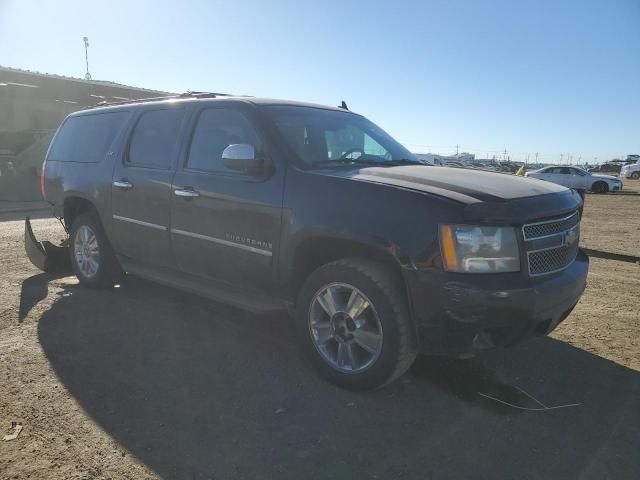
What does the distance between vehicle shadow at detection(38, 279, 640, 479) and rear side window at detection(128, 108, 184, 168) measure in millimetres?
1501

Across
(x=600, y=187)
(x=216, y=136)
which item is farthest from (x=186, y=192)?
(x=600, y=187)

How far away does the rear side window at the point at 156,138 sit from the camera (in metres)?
4.48

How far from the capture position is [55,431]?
2816 mm

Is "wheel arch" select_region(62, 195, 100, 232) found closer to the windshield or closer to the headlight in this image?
the windshield

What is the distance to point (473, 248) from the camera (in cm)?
285

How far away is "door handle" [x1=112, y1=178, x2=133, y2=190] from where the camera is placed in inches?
188

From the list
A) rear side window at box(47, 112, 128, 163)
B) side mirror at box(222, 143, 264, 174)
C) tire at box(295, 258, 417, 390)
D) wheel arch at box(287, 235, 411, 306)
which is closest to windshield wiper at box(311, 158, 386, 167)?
side mirror at box(222, 143, 264, 174)

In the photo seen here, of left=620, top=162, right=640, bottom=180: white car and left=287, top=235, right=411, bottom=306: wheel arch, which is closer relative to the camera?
left=287, top=235, right=411, bottom=306: wheel arch

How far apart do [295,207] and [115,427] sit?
5.64ft

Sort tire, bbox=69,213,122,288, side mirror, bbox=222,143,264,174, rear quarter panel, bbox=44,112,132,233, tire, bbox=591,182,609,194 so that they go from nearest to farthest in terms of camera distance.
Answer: side mirror, bbox=222,143,264,174, rear quarter panel, bbox=44,112,132,233, tire, bbox=69,213,122,288, tire, bbox=591,182,609,194

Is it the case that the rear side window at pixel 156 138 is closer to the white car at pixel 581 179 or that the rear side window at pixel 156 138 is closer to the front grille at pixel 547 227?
the front grille at pixel 547 227

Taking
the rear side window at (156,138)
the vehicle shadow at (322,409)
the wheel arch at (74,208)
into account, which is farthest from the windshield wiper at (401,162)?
the wheel arch at (74,208)

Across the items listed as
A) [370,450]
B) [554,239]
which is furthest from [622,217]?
[370,450]

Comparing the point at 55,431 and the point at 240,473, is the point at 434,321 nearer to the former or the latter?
the point at 240,473
